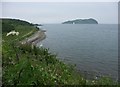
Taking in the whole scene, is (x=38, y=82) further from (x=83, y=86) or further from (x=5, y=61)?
(x=5, y=61)

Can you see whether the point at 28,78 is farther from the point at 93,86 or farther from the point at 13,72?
the point at 93,86

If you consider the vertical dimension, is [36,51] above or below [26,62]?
below

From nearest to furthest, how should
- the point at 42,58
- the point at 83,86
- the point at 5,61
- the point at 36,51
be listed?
the point at 83,86
the point at 5,61
the point at 42,58
the point at 36,51

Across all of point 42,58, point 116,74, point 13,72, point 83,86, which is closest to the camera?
point 13,72

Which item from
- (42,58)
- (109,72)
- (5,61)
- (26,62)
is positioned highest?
(26,62)

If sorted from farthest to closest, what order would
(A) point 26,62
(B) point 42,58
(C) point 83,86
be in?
(B) point 42,58, (C) point 83,86, (A) point 26,62

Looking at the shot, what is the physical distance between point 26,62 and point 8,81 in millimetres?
1105

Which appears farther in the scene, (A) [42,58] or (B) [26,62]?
(A) [42,58]

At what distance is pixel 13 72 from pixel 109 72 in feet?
59.1

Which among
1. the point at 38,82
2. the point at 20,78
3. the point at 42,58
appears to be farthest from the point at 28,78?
the point at 42,58

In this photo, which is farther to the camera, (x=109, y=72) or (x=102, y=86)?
(x=109, y=72)

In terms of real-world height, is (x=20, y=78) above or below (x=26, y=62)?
below

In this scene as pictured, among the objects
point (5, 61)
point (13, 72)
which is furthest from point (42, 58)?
point (13, 72)

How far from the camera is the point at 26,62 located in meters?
9.24
